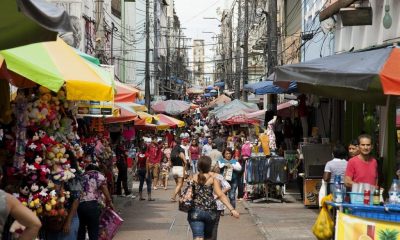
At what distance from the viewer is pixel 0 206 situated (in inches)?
193

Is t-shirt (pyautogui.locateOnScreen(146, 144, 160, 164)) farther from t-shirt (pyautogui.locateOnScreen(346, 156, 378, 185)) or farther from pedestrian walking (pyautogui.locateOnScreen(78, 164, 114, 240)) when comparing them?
t-shirt (pyautogui.locateOnScreen(346, 156, 378, 185))

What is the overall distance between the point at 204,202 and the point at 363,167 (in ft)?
6.95

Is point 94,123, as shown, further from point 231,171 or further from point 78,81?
point 78,81

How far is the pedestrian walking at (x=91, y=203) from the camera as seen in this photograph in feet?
32.2

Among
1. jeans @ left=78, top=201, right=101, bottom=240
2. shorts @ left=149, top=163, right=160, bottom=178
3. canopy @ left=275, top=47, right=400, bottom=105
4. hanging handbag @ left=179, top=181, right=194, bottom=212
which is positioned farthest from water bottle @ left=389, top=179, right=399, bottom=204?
shorts @ left=149, top=163, right=160, bottom=178

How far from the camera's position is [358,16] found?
15.0m

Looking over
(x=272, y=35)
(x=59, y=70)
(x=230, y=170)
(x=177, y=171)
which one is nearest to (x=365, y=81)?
(x=59, y=70)

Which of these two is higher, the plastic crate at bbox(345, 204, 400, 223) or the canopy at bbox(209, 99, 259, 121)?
the canopy at bbox(209, 99, 259, 121)

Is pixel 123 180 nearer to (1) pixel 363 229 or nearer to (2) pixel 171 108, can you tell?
(1) pixel 363 229

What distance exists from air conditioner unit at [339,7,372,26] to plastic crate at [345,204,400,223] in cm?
789

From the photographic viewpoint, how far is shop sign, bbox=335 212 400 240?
7450mm

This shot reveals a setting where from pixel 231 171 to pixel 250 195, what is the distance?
286 cm

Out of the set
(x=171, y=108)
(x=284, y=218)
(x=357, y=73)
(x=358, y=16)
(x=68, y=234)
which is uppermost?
(x=358, y=16)

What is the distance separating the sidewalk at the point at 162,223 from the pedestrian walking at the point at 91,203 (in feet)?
11.8
